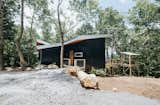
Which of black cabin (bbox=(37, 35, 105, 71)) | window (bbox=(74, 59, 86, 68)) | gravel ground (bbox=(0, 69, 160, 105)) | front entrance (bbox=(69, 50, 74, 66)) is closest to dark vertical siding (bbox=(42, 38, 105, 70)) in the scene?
black cabin (bbox=(37, 35, 105, 71))

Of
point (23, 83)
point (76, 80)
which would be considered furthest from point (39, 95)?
point (76, 80)

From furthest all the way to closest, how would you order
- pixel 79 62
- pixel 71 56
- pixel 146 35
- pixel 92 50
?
1. pixel 146 35
2. pixel 71 56
3. pixel 92 50
4. pixel 79 62

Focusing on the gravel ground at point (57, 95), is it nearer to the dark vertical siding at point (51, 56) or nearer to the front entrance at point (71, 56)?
the front entrance at point (71, 56)

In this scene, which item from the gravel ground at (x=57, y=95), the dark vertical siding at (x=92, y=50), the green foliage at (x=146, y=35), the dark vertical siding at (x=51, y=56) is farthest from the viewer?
the dark vertical siding at (x=51, y=56)

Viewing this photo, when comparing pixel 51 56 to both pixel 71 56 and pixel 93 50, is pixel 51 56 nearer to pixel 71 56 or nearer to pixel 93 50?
pixel 71 56

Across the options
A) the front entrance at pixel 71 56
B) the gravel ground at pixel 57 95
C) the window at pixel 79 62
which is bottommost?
the gravel ground at pixel 57 95

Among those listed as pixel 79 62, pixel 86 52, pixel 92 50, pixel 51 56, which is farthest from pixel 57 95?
pixel 51 56

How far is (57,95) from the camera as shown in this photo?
349 inches

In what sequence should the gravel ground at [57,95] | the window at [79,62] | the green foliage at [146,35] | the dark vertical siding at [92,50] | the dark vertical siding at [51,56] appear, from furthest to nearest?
the dark vertical siding at [51,56] < the green foliage at [146,35] < the dark vertical siding at [92,50] < the window at [79,62] < the gravel ground at [57,95]

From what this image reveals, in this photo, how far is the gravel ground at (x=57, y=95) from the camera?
8.01 meters

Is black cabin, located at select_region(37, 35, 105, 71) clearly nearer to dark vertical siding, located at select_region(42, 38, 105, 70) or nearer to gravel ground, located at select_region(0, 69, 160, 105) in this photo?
dark vertical siding, located at select_region(42, 38, 105, 70)

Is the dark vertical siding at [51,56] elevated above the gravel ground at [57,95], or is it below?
above

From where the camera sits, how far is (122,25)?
41969 millimetres

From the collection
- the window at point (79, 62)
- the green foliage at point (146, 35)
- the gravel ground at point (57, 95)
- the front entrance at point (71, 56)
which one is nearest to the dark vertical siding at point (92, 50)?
the front entrance at point (71, 56)
